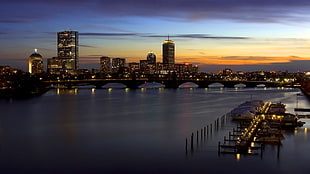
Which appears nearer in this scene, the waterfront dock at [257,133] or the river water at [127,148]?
the river water at [127,148]

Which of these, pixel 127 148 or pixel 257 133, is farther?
pixel 257 133

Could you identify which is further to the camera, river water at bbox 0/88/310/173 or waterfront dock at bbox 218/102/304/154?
waterfront dock at bbox 218/102/304/154

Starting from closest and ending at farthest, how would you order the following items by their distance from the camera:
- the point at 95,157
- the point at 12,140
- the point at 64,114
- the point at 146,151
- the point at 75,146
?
the point at 95,157
the point at 146,151
the point at 75,146
the point at 12,140
the point at 64,114

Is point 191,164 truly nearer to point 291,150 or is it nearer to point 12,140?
point 291,150

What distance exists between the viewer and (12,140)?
2552 cm

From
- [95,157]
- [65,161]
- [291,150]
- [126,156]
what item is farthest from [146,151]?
[291,150]

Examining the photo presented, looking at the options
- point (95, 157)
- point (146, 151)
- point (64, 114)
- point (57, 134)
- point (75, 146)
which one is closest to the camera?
point (95, 157)

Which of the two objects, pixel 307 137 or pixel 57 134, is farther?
pixel 57 134

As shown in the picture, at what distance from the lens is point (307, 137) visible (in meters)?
24.9

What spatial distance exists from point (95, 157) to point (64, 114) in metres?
20.8

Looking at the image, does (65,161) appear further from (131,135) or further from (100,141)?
(131,135)

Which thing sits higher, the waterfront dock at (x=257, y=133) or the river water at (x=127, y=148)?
the waterfront dock at (x=257, y=133)

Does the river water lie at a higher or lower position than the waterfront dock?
lower

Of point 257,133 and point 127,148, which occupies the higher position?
point 257,133
